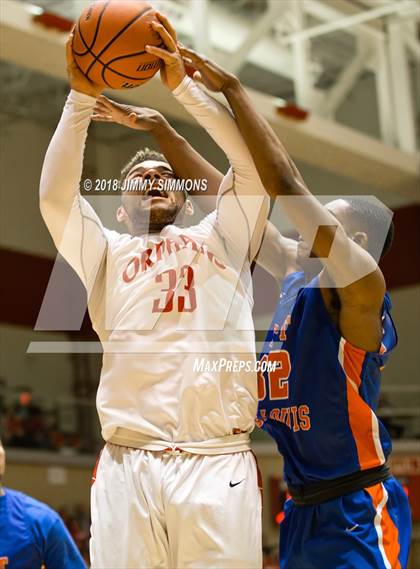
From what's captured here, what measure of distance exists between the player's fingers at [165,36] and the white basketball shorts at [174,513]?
48.3 inches

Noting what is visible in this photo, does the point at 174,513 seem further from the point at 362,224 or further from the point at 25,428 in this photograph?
the point at 25,428

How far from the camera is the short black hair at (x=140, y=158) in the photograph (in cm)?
339

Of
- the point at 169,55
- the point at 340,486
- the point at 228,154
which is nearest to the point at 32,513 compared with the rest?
the point at 340,486

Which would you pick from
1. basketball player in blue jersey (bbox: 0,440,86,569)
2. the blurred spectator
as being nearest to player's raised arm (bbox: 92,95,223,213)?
basketball player in blue jersey (bbox: 0,440,86,569)

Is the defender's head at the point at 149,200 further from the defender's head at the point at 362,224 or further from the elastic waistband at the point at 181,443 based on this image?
the elastic waistband at the point at 181,443

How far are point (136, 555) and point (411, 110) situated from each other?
719 cm

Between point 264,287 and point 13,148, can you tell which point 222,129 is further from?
point 13,148

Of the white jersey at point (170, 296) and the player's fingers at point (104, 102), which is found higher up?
the player's fingers at point (104, 102)

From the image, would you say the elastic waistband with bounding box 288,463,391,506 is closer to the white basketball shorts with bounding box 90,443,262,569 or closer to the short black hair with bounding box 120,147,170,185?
the white basketball shorts with bounding box 90,443,262,569

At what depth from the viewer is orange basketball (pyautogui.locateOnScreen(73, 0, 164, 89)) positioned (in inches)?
113

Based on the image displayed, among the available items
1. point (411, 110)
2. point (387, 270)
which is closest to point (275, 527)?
point (387, 270)

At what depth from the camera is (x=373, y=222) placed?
11.2ft

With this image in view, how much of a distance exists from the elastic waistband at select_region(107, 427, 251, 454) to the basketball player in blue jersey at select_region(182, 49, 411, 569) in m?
0.36

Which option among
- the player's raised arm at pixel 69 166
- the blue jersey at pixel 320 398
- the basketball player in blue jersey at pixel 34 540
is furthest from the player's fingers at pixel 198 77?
the basketball player in blue jersey at pixel 34 540
